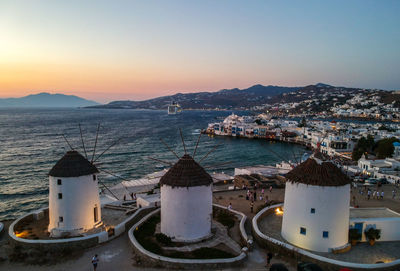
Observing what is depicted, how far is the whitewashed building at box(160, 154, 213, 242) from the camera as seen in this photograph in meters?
16.0

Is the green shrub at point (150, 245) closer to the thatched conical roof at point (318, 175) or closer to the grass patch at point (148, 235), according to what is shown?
the grass patch at point (148, 235)

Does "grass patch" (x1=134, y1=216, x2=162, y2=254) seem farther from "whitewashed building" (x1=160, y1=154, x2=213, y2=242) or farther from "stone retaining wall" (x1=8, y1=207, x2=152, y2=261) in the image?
"stone retaining wall" (x1=8, y1=207, x2=152, y2=261)

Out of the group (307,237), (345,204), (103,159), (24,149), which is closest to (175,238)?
(307,237)

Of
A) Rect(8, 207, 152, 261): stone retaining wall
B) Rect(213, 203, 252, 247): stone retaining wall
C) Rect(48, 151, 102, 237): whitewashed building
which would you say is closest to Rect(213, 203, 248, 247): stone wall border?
Rect(213, 203, 252, 247): stone retaining wall

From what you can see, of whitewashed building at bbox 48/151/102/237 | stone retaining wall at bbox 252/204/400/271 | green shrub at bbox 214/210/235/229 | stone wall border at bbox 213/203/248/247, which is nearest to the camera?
stone retaining wall at bbox 252/204/400/271

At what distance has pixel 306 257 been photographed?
13.6 metres

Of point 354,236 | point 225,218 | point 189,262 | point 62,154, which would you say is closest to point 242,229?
point 225,218

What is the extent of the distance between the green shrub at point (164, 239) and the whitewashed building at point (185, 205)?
383mm

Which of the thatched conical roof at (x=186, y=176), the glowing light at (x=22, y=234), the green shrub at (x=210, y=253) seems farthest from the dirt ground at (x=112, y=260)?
the thatched conical roof at (x=186, y=176)

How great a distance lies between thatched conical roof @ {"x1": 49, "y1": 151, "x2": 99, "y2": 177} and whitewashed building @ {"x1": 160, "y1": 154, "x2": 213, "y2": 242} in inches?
193

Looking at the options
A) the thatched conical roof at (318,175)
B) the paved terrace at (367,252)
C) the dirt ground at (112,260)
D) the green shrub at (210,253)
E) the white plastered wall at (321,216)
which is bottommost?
the dirt ground at (112,260)

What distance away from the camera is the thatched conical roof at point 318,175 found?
14141 millimetres

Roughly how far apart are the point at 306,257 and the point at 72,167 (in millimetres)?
13639

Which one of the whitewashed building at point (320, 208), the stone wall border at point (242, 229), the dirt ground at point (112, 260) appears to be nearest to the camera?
the dirt ground at point (112, 260)
